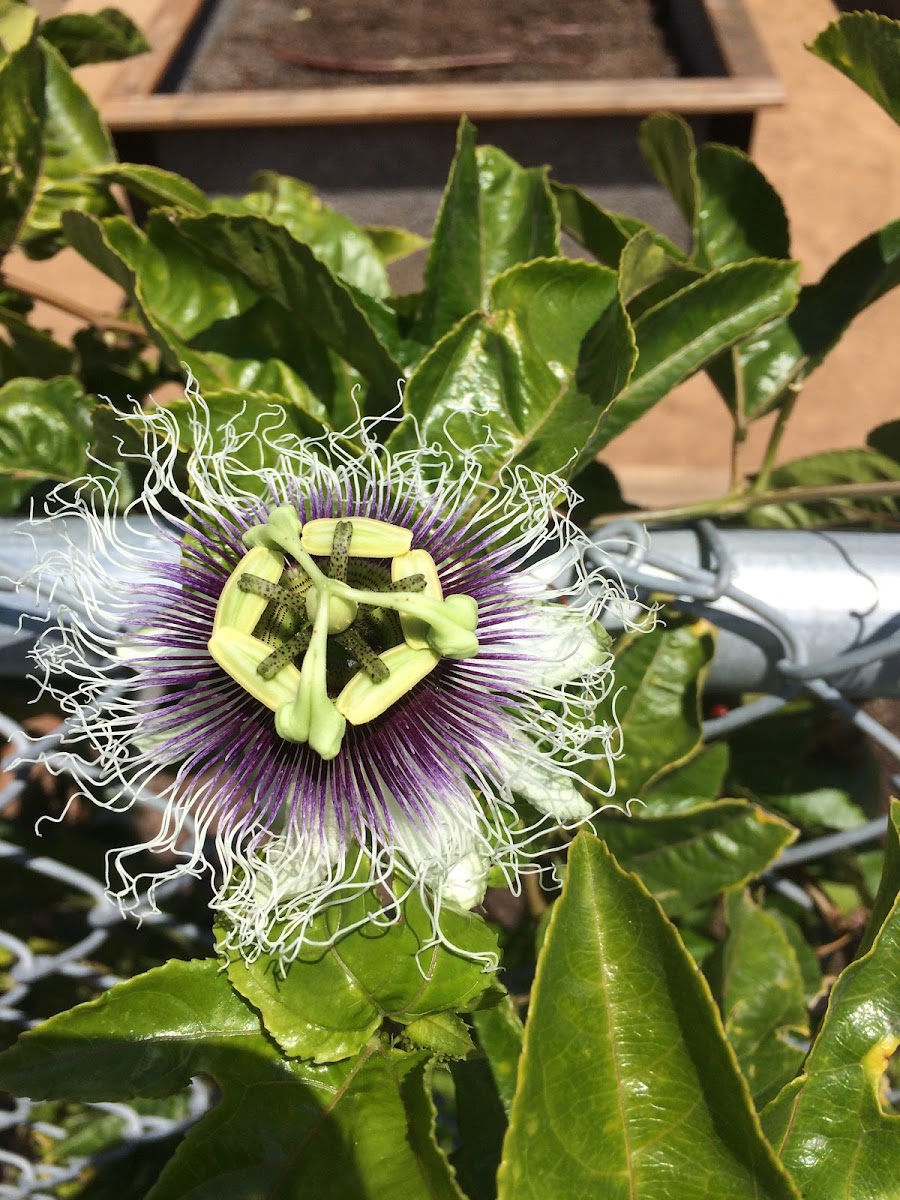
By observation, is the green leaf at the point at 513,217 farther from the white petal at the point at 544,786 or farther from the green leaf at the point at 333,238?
the white petal at the point at 544,786

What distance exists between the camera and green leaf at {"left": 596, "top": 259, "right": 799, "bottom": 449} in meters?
0.67

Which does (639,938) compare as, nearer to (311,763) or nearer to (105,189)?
(311,763)

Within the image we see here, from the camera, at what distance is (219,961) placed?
579 mm

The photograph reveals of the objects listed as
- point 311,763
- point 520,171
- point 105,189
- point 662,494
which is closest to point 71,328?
point 662,494

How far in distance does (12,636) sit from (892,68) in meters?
0.71

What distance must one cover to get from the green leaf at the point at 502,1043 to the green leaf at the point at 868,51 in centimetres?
70

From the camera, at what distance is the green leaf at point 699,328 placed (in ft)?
2.20

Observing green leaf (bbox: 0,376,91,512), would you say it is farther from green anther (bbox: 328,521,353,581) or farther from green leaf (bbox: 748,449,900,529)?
green leaf (bbox: 748,449,900,529)

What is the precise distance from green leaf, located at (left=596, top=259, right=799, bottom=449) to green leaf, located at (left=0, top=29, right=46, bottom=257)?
1.93 ft

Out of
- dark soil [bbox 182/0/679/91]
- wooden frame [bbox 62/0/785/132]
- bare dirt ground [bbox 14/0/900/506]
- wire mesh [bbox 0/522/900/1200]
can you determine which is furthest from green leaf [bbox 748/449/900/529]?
dark soil [bbox 182/0/679/91]

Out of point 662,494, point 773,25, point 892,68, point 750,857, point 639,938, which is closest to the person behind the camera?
point 639,938

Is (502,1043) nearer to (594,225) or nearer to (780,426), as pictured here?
(780,426)

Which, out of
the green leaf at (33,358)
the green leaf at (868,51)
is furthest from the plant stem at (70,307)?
the green leaf at (868,51)

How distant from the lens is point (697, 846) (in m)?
0.80
